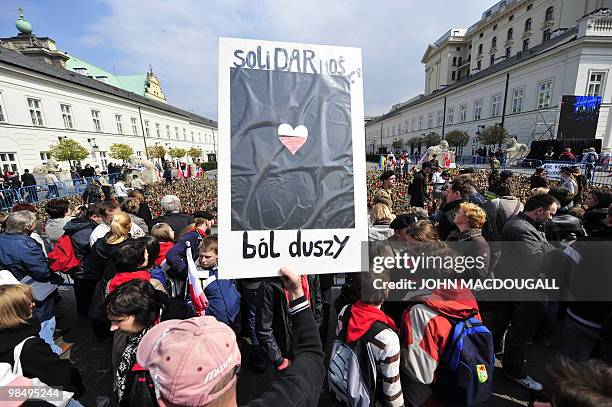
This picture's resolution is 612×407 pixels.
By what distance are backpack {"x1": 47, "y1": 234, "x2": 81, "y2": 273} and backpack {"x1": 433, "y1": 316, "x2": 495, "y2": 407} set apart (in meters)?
4.06

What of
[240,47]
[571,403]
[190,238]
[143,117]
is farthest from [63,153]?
[571,403]

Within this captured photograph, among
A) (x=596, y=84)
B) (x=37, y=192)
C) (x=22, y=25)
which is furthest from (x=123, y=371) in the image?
(x=22, y=25)

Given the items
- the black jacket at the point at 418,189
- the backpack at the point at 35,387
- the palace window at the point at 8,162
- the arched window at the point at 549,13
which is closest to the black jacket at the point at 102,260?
the backpack at the point at 35,387

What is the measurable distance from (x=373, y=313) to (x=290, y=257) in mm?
685

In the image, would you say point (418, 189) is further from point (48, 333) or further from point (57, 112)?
point (57, 112)

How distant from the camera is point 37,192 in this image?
12.7 metres

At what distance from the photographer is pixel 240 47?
148 cm

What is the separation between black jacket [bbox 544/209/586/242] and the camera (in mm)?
3186

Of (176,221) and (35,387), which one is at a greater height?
(176,221)

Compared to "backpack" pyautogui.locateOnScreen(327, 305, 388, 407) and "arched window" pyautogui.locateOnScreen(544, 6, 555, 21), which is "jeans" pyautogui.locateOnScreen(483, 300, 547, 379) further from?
"arched window" pyautogui.locateOnScreen(544, 6, 555, 21)

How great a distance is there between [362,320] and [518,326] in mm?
1934

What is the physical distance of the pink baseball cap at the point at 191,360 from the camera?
935 mm

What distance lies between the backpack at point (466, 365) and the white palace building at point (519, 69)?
33.1 metres

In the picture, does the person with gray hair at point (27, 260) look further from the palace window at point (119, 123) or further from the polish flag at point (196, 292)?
the palace window at point (119, 123)
